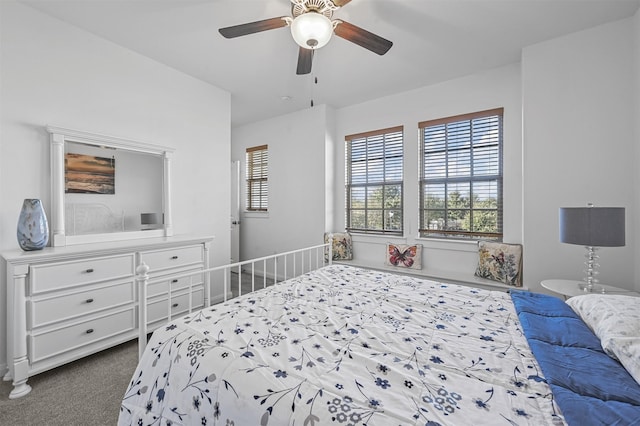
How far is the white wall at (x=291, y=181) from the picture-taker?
410cm

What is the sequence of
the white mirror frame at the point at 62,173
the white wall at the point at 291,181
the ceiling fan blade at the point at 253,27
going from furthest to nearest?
the white wall at the point at 291,181 < the white mirror frame at the point at 62,173 < the ceiling fan blade at the point at 253,27

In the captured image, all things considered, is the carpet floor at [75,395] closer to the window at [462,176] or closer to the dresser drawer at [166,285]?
the dresser drawer at [166,285]

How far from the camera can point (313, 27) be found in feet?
5.40

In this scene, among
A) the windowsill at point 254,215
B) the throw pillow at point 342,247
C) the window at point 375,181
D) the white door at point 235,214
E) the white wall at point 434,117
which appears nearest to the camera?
the white wall at point 434,117

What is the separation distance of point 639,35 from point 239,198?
5.19m

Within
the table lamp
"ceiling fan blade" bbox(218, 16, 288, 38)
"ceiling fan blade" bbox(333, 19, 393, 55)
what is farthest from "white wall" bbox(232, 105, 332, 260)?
the table lamp

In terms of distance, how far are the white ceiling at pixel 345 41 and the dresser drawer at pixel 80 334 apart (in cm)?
244

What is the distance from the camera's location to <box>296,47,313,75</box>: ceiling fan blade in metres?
2.00

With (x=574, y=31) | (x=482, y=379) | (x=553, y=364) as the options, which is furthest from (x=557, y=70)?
(x=482, y=379)

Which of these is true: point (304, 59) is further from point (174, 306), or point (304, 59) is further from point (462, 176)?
point (174, 306)

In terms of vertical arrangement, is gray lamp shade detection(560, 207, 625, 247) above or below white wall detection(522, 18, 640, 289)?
below

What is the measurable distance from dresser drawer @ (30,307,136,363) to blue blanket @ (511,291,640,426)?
282 cm

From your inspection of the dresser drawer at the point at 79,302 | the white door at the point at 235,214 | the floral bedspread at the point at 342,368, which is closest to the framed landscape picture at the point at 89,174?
the dresser drawer at the point at 79,302

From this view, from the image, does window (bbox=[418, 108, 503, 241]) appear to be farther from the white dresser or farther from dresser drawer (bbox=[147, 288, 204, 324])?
the white dresser
